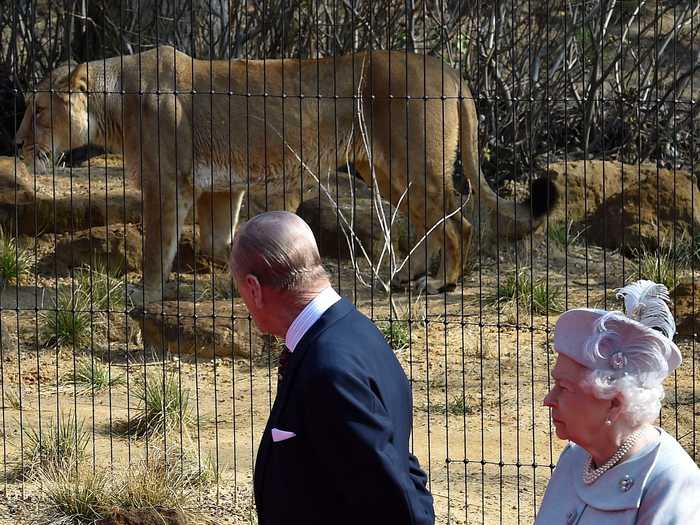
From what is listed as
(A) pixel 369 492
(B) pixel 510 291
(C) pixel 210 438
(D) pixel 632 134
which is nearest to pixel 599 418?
(A) pixel 369 492

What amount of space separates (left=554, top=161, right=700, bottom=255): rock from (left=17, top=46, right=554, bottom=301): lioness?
1332 millimetres

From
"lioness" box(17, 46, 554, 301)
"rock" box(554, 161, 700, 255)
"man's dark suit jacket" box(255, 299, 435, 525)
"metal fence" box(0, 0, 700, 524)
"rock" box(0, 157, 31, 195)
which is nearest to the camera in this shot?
"man's dark suit jacket" box(255, 299, 435, 525)

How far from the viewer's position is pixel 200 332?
9164mm

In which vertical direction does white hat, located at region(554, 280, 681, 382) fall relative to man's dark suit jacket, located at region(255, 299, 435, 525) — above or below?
above

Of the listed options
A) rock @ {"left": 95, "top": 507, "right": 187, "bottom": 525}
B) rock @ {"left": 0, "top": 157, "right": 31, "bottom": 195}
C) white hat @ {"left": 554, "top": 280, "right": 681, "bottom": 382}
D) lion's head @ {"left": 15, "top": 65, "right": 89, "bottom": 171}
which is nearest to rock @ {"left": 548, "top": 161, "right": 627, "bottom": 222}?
lion's head @ {"left": 15, "top": 65, "right": 89, "bottom": 171}

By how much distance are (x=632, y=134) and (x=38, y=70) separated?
650 cm

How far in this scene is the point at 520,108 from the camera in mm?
13500

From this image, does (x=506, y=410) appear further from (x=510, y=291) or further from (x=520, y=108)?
(x=520, y=108)

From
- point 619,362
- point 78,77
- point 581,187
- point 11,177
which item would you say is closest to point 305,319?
point 619,362

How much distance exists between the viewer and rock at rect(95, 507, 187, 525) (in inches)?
240

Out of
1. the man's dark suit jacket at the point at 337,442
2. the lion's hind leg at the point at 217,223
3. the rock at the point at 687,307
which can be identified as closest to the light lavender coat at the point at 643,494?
the man's dark suit jacket at the point at 337,442

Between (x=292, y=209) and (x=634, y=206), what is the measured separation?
3202mm

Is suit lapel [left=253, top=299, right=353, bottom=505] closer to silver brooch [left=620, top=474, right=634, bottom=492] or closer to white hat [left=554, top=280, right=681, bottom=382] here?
white hat [left=554, top=280, right=681, bottom=382]

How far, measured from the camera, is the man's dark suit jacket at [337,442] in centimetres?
344
